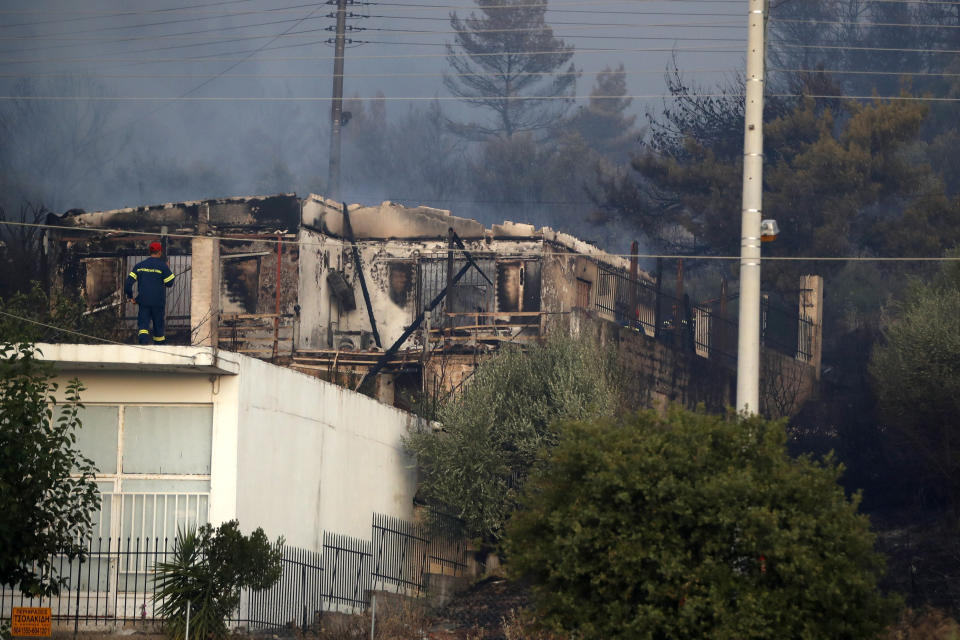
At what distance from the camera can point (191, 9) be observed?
132750 millimetres

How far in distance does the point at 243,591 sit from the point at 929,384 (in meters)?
16.5

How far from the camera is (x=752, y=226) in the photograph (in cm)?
1394

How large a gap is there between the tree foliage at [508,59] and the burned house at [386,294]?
187 ft

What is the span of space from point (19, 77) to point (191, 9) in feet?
146

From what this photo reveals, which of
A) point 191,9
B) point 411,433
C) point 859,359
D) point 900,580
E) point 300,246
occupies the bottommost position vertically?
point 900,580

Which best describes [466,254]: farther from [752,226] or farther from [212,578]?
[212,578]

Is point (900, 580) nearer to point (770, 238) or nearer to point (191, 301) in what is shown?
point (770, 238)

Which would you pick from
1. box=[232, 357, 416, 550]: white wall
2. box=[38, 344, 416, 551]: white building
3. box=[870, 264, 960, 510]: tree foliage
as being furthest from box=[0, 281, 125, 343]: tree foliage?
box=[870, 264, 960, 510]: tree foliage

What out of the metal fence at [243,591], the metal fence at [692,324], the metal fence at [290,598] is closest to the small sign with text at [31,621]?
the metal fence at [243,591]

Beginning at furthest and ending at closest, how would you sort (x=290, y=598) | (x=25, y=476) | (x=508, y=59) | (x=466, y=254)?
(x=508, y=59) → (x=466, y=254) → (x=290, y=598) → (x=25, y=476)

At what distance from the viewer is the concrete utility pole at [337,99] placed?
60.8 meters

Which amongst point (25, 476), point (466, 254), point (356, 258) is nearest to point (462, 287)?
point (466, 254)

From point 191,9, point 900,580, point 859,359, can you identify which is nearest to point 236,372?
point 900,580

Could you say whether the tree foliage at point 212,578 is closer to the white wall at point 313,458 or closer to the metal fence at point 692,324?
the white wall at point 313,458
